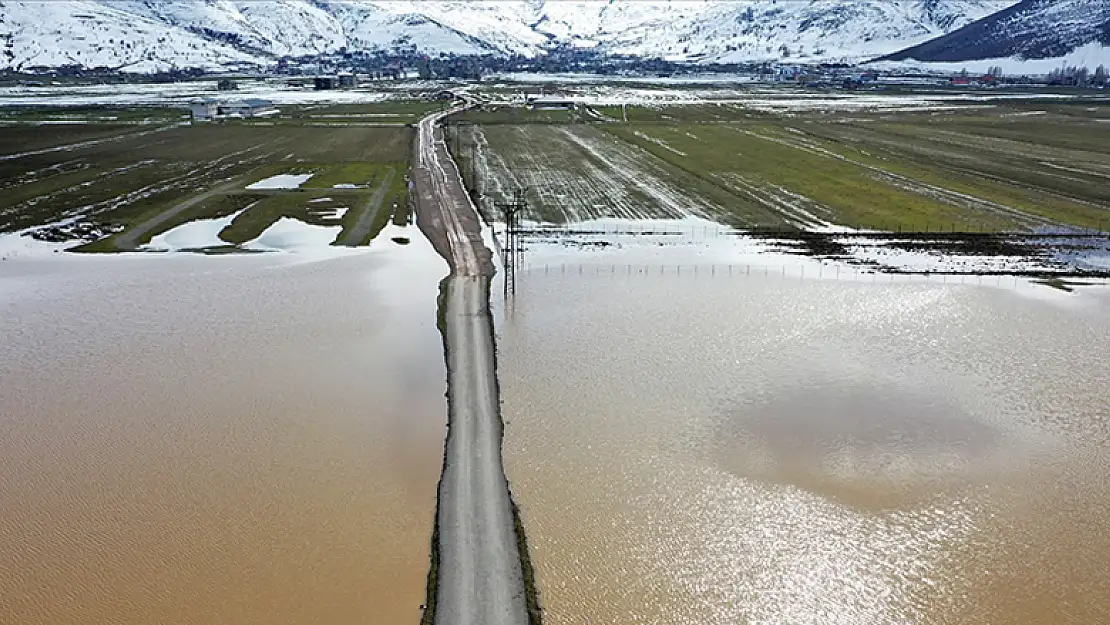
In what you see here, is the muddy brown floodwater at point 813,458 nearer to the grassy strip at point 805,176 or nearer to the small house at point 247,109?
the grassy strip at point 805,176

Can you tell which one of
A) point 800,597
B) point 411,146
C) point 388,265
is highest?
point 411,146

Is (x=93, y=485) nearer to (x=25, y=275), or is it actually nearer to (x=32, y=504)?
(x=32, y=504)

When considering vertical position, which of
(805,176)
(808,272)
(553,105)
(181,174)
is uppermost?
(553,105)

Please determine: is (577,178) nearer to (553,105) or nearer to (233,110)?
(553,105)

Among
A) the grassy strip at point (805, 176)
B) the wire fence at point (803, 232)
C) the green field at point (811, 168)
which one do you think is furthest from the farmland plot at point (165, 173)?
the grassy strip at point (805, 176)

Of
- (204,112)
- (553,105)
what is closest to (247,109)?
(204,112)

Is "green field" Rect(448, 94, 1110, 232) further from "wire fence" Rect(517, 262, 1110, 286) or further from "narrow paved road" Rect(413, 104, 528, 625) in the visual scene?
"narrow paved road" Rect(413, 104, 528, 625)

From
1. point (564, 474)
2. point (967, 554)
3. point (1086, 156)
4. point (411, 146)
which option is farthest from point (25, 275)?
point (1086, 156)
